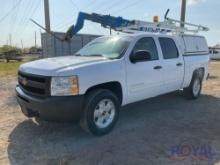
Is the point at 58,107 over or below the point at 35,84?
below

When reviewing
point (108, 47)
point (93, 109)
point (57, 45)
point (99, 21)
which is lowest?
point (93, 109)

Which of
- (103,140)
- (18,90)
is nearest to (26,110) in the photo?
(18,90)

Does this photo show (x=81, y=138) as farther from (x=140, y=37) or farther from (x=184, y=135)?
(x=140, y=37)

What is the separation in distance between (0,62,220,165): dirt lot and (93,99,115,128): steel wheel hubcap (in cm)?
25

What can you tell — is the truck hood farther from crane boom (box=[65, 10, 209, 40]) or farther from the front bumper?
crane boom (box=[65, 10, 209, 40])

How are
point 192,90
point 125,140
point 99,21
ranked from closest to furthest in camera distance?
point 125,140 < point 192,90 < point 99,21

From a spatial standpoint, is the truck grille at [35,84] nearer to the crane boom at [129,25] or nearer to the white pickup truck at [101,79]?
the white pickup truck at [101,79]

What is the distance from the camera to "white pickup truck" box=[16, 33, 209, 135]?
4.20 meters

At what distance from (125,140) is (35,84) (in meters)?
1.86

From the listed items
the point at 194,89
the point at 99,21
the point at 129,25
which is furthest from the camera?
the point at 99,21

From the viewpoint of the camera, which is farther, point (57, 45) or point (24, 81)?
point (57, 45)

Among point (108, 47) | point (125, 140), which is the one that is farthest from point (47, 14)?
point (125, 140)

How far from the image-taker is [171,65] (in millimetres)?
6332

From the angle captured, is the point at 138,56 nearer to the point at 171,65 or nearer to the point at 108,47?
the point at 108,47
